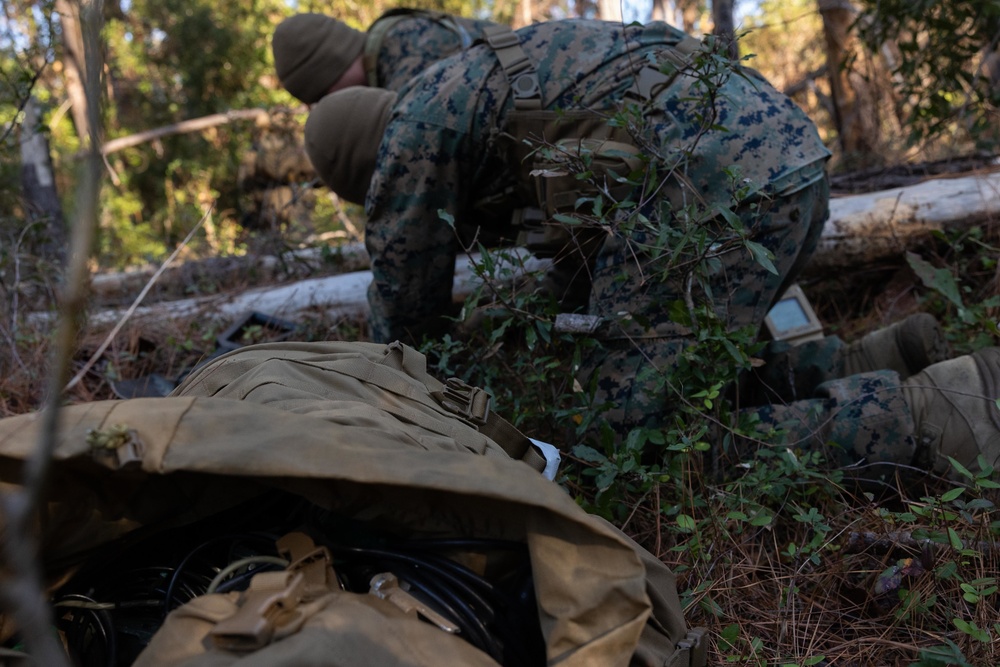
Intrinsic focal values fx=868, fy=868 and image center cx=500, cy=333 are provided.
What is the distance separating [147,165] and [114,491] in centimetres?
1064

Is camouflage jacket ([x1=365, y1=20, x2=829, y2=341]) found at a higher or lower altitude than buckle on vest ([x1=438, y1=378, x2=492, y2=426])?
higher

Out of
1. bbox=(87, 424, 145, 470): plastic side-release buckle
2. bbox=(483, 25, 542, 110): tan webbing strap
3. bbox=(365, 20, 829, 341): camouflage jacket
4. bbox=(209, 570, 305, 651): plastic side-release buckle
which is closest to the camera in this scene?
bbox=(209, 570, 305, 651): plastic side-release buckle

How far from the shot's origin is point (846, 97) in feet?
20.5

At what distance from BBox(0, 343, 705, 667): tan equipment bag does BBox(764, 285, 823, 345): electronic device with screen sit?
2.16 m

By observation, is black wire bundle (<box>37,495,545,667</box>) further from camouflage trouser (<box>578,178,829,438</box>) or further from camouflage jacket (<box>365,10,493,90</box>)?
camouflage jacket (<box>365,10,493,90</box>)

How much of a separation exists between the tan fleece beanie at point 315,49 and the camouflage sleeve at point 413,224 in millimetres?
1594

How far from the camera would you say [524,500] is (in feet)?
4.25

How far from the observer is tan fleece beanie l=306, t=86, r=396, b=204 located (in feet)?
10.6

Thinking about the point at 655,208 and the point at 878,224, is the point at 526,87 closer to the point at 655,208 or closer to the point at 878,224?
the point at 655,208

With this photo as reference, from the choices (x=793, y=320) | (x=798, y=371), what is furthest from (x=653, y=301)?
(x=793, y=320)

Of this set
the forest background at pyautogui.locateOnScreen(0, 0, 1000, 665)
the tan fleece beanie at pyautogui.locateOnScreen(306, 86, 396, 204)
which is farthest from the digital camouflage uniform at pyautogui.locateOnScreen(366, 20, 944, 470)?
the forest background at pyautogui.locateOnScreen(0, 0, 1000, 665)

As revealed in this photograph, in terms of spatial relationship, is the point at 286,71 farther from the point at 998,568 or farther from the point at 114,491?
the point at 998,568

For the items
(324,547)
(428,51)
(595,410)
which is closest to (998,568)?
(595,410)

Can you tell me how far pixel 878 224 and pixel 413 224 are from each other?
2159 mm
